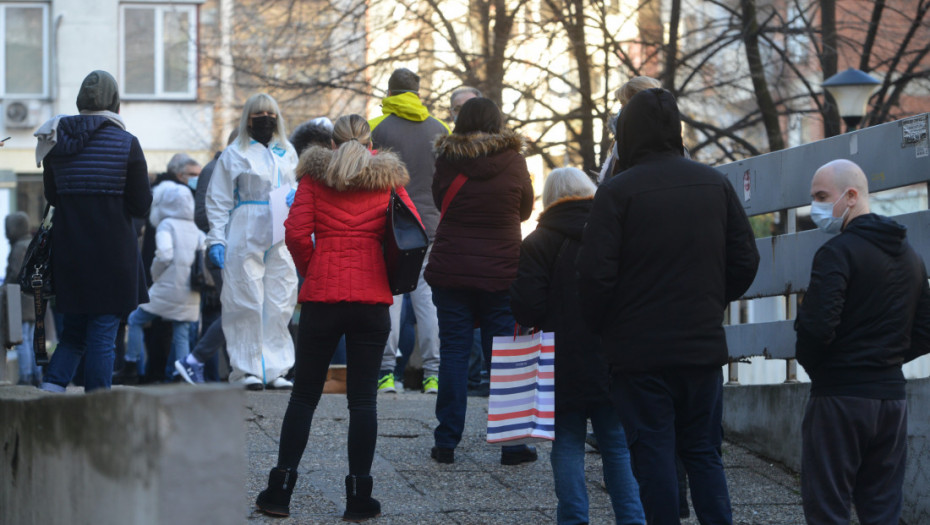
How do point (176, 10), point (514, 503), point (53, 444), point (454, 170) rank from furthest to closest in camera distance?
point (176, 10) < point (454, 170) < point (514, 503) < point (53, 444)

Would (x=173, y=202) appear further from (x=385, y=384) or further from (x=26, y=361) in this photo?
(x=26, y=361)

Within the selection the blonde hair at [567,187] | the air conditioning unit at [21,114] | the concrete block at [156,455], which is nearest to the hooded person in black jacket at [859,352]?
the blonde hair at [567,187]

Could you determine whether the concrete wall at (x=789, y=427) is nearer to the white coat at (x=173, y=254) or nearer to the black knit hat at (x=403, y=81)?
the black knit hat at (x=403, y=81)

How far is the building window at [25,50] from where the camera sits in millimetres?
30422

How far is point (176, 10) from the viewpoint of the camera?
3033cm

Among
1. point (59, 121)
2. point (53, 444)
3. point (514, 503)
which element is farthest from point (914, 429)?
point (59, 121)

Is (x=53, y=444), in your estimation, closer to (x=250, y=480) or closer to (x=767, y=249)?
(x=250, y=480)

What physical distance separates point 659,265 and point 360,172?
1695mm

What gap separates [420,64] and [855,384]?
14.5 meters

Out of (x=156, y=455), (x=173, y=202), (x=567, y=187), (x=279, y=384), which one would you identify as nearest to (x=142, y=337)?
(x=173, y=202)

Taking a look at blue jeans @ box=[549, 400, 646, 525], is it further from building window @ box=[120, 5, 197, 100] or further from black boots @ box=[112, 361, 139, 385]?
building window @ box=[120, 5, 197, 100]

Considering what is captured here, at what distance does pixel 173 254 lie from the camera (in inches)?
459

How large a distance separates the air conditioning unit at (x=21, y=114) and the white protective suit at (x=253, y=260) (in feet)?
72.0

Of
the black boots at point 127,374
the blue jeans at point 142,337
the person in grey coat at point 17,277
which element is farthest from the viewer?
the person in grey coat at point 17,277
